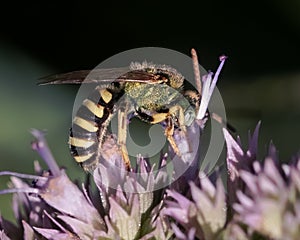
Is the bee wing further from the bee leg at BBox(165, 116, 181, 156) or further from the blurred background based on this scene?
the blurred background

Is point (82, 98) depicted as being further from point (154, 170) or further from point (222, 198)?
point (222, 198)

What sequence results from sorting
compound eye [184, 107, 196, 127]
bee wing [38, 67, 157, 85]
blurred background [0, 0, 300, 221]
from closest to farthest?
1. bee wing [38, 67, 157, 85]
2. compound eye [184, 107, 196, 127]
3. blurred background [0, 0, 300, 221]

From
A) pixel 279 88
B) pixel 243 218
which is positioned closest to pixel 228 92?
pixel 279 88

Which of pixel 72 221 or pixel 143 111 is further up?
pixel 143 111

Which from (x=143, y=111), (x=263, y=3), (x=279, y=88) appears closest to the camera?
(x=143, y=111)

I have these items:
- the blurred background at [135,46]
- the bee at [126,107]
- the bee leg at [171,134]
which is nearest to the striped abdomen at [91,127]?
the bee at [126,107]

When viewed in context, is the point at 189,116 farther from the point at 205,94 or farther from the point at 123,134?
the point at 123,134

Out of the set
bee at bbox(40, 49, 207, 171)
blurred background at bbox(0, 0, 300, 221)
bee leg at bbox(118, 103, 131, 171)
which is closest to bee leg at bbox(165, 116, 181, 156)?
bee at bbox(40, 49, 207, 171)
